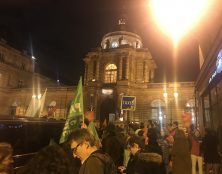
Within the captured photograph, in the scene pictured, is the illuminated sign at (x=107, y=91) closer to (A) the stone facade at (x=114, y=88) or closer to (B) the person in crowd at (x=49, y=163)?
(A) the stone facade at (x=114, y=88)

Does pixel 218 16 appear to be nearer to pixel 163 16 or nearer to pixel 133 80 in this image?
pixel 163 16

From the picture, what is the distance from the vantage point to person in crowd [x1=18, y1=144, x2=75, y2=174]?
2533mm

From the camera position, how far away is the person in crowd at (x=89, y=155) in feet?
10.1

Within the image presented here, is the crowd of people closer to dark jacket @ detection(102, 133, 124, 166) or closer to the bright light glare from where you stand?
dark jacket @ detection(102, 133, 124, 166)

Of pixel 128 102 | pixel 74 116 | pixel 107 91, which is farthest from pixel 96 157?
pixel 107 91

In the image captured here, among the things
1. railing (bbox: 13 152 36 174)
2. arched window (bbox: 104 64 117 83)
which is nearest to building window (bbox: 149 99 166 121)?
arched window (bbox: 104 64 117 83)

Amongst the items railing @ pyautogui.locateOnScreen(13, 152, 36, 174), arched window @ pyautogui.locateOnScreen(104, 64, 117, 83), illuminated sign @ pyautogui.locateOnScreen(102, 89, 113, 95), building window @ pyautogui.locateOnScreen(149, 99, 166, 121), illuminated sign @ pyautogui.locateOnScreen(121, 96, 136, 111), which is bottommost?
railing @ pyautogui.locateOnScreen(13, 152, 36, 174)

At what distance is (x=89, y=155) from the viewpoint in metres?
3.29

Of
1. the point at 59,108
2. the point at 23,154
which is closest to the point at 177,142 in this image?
the point at 23,154

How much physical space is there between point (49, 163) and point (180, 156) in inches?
203

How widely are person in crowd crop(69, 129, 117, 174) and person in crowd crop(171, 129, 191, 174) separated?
4.07 m

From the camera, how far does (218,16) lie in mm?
11211

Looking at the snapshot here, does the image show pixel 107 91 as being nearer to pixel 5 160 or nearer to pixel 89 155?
pixel 89 155

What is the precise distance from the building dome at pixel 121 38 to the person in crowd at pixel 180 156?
163 feet
